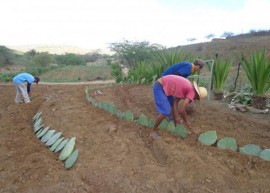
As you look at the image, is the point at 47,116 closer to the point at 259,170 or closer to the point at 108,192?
the point at 108,192

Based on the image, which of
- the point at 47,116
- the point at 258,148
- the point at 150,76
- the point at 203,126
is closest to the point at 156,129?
the point at 203,126

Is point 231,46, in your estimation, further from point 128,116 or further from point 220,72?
point 128,116

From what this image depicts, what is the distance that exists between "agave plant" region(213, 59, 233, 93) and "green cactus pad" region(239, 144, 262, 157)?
3623mm

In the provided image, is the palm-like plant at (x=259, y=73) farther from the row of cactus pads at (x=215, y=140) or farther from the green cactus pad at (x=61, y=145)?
the green cactus pad at (x=61, y=145)

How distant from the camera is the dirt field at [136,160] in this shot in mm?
3418

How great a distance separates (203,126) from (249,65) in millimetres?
2379

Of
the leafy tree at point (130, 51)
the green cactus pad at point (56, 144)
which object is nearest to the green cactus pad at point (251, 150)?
the green cactus pad at point (56, 144)

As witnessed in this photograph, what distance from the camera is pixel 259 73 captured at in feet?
21.2

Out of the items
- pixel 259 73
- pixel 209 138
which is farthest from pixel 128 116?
pixel 259 73

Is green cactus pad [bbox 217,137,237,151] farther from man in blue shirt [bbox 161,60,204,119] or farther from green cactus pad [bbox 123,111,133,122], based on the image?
green cactus pad [bbox 123,111,133,122]

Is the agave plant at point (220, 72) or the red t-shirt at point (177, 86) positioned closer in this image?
the red t-shirt at point (177, 86)

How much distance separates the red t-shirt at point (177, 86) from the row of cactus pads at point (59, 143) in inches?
61.8

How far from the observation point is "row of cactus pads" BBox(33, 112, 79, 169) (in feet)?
14.0

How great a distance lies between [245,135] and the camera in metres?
4.70
